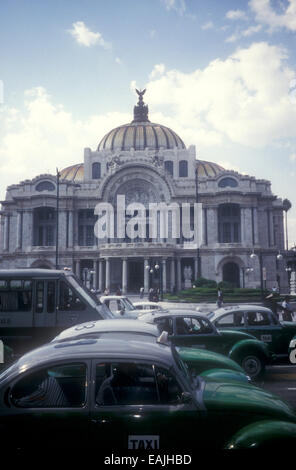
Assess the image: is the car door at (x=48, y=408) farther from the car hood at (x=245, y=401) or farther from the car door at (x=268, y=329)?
the car door at (x=268, y=329)

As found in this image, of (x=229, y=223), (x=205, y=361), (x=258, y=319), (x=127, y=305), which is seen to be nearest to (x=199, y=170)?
(x=229, y=223)

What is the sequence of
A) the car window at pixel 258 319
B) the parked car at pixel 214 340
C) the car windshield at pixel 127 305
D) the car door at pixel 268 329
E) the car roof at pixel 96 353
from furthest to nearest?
the car windshield at pixel 127 305, the car window at pixel 258 319, the car door at pixel 268 329, the parked car at pixel 214 340, the car roof at pixel 96 353

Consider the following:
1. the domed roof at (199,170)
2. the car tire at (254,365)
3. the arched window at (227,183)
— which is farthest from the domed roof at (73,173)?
the car tire at (254,365)

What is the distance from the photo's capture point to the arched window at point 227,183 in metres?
52.6

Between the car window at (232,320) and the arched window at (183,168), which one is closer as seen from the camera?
the car window at (232,320)

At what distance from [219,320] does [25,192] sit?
47359 mm

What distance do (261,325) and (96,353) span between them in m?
8.51

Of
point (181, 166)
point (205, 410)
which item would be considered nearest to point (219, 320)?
point (205, 410)

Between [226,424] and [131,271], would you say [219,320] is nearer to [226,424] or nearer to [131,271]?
[226,424]

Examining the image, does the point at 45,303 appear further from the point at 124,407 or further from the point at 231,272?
the point at 231,272

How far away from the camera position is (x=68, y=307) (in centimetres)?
1228

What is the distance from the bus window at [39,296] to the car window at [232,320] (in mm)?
5412

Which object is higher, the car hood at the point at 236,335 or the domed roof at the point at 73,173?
the domed roof at the point at 73,173
